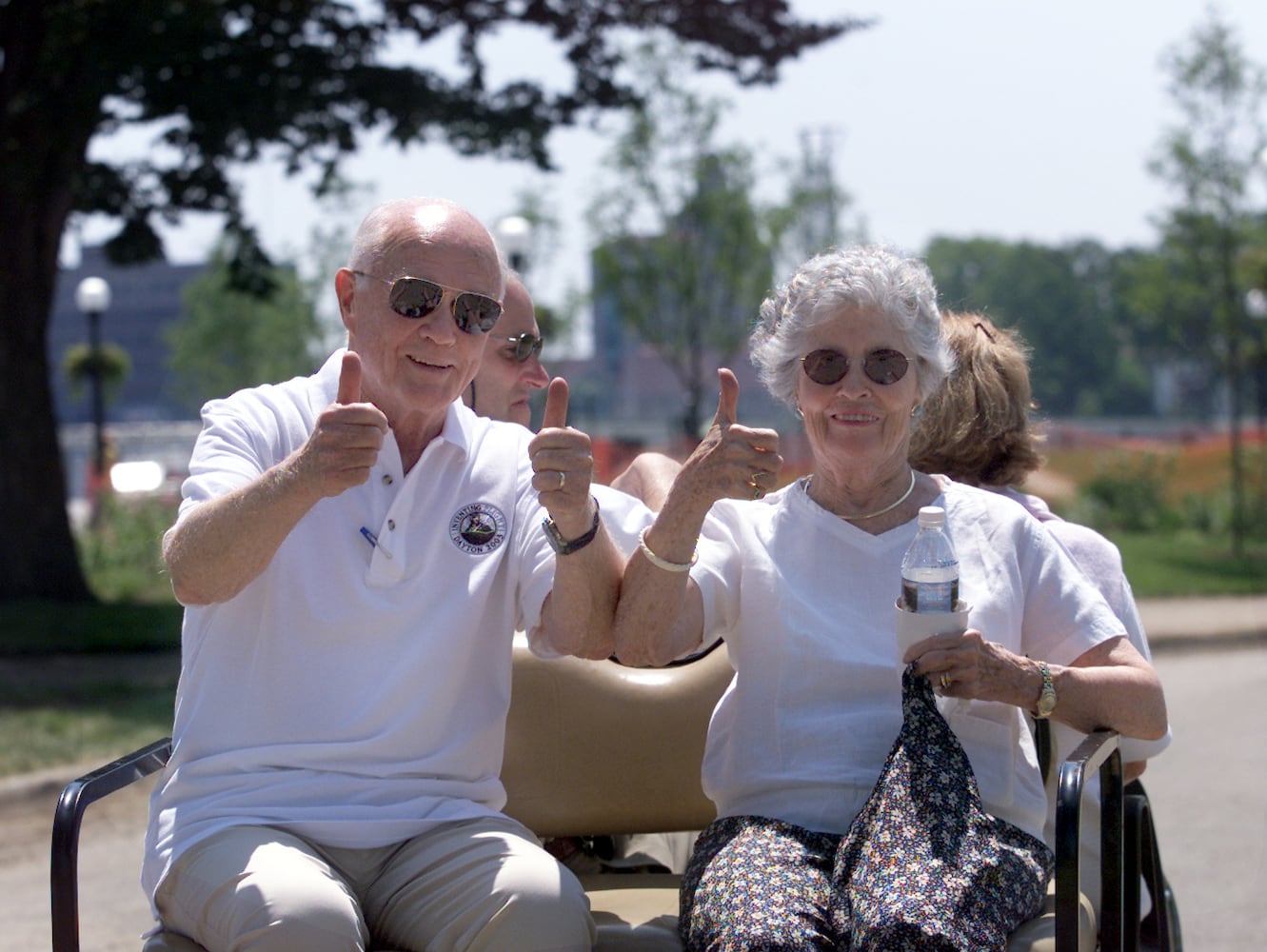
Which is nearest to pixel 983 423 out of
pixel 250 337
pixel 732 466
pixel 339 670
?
pixel 732 466

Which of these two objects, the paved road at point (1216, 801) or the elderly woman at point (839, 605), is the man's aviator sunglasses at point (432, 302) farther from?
the paved road at point (1216, 801)

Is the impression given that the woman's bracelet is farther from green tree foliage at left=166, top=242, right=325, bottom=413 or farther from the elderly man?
green tree foliage at left=166, top=242, right=325, bottom=413

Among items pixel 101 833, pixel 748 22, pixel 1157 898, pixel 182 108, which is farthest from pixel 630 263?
pixel 1157 898

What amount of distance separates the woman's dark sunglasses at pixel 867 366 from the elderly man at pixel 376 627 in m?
0.51

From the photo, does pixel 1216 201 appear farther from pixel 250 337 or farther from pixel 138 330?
pixel 138 330

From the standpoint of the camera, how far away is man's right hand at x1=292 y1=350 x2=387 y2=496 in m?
2.31

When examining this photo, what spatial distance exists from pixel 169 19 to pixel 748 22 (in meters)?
4.44

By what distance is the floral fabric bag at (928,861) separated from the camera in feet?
7.30

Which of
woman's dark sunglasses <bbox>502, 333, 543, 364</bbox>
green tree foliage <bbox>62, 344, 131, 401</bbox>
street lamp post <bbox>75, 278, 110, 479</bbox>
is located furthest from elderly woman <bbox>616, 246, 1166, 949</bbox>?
green tree foliage <bbox>62, 344, 131, 401</bbox>

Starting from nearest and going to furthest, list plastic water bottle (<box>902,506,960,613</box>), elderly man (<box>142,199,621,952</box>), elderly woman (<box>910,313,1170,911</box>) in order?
1. elderly man (<box>142,199,621,952</box>)
2. plastic water bottle (<box>902,506,960,613</box>)
3. elderly woman (<box>910,313,1170,911</box>)

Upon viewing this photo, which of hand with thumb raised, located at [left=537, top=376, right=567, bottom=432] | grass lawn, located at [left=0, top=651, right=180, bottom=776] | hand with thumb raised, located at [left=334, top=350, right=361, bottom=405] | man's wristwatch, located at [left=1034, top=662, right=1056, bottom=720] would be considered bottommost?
grass lawn, located at [left=0, top=651, right=180, bottom=776]

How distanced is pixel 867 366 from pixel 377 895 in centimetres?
129

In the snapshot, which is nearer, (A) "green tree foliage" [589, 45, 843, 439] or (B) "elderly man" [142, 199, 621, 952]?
(B) "elderly man" [142, 199, 621, 952]

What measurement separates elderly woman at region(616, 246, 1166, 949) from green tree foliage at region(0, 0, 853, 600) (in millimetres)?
7952
